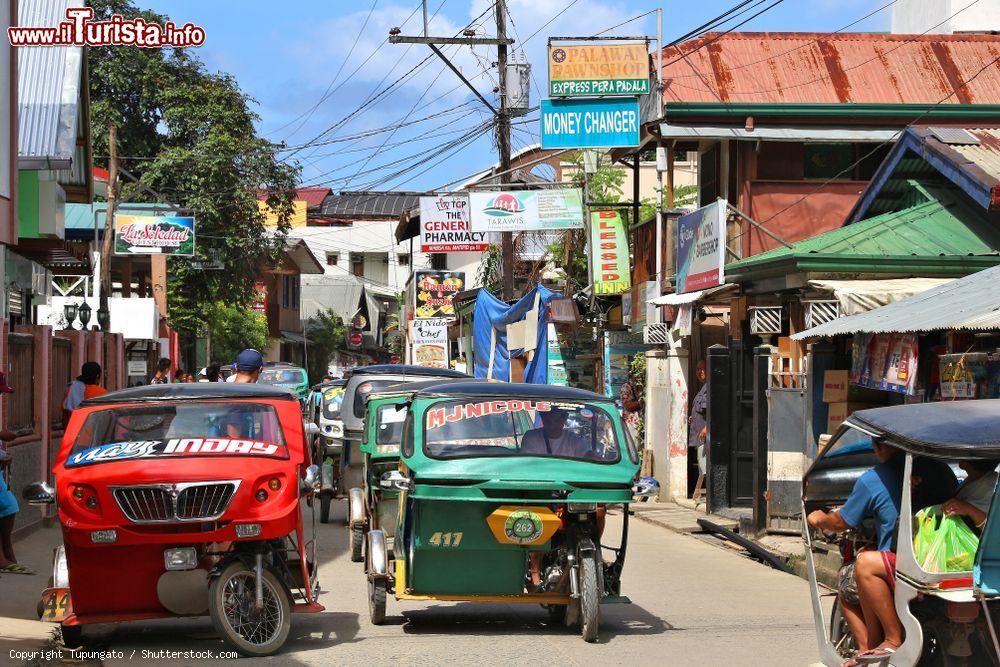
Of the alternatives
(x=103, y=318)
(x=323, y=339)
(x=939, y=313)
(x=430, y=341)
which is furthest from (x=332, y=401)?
(x=323, y=339)

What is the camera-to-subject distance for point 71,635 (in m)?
9.13

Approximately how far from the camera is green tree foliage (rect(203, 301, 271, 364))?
53531 millimetres

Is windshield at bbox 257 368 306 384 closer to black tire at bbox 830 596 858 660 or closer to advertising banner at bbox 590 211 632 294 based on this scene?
advertising banner at bbox 590 211 632 294

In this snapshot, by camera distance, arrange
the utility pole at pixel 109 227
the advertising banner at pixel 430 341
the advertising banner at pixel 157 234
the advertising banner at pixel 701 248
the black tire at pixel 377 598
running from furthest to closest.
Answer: the advertising banner at pixel 430 341
the advertising banner at pixel 157 234
the utility pole at pixel 109 227
the advertising banner at pixel 701 248
the black tire at pixel 377 598

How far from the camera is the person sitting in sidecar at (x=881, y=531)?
676cm

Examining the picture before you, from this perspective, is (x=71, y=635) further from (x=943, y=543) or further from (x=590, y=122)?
(x=590, y=122)

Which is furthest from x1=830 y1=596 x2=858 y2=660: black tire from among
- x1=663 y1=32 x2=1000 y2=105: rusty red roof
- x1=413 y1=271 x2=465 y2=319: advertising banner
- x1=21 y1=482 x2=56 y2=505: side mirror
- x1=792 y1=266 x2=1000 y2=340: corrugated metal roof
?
x1=413 y1=271 x2=465 y2=319: advertising banner

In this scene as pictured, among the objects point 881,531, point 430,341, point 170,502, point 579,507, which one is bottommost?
point 579,507

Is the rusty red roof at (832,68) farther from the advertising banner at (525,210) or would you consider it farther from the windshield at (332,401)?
the windshield at (332,401)

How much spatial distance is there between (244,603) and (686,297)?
13.1 meters

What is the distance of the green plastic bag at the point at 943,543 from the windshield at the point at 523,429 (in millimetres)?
3811

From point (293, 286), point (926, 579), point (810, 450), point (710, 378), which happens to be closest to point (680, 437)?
point (710, 378)

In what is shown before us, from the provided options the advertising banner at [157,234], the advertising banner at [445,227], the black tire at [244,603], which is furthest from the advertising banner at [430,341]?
the black tire at [244,603]

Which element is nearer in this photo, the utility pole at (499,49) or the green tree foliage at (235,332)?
the utility pole at (499,49)
